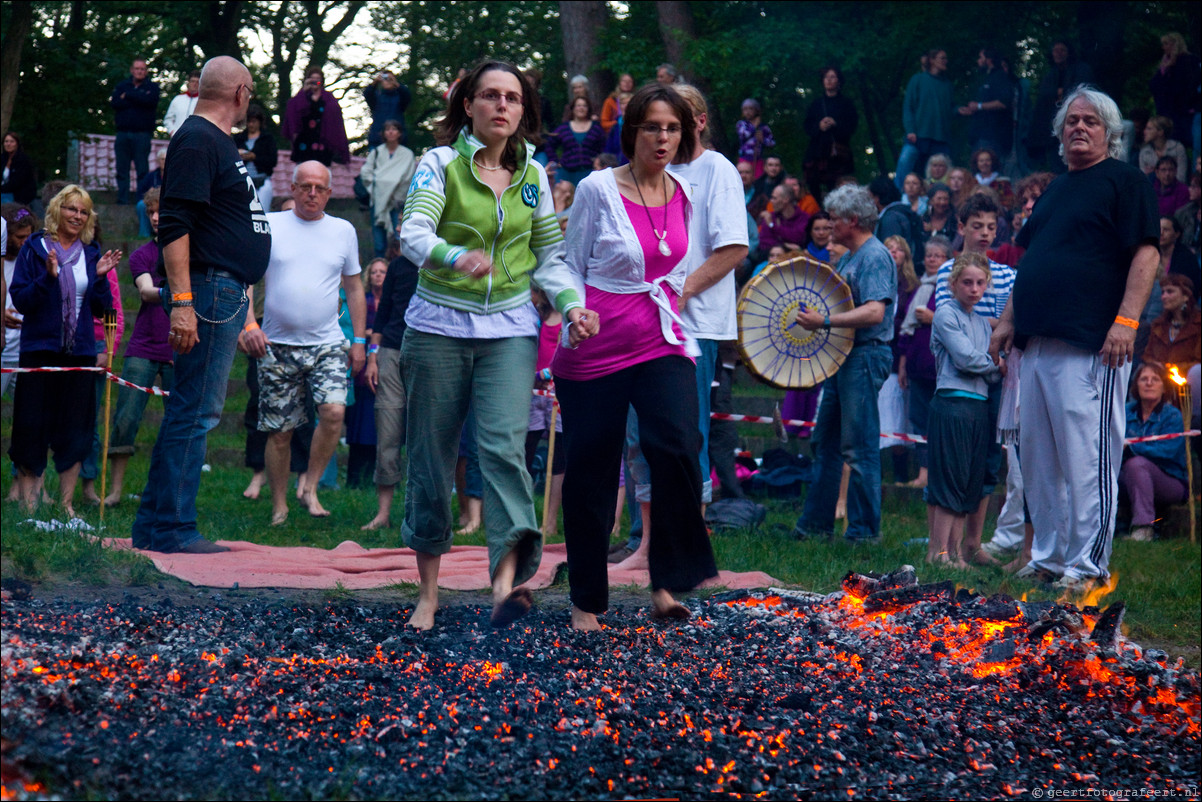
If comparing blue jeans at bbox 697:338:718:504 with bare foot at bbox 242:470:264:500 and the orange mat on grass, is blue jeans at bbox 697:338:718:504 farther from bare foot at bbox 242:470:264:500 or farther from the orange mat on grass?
bare foot at bbox 242:470:264:500

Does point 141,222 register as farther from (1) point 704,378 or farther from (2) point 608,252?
(2) point 608,252

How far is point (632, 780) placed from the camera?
360cm

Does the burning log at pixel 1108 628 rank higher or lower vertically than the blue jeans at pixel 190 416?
lower

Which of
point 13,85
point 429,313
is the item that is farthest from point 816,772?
point 13,85

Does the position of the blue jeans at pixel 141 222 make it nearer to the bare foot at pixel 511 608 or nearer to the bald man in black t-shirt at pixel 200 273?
the bald man in black t-shirt at pixel 200 273

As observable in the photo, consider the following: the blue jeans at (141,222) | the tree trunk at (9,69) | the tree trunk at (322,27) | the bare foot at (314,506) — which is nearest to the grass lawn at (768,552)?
the bare foot at (314,506)

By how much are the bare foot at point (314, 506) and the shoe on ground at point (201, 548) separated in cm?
222

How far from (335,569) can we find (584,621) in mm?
2119

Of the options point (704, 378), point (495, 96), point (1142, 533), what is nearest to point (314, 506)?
point (704, 378)

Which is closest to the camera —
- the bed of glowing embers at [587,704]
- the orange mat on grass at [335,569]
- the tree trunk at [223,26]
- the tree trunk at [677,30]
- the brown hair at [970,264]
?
the bed of glowing embers at [587,704]

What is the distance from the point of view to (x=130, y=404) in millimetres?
9359

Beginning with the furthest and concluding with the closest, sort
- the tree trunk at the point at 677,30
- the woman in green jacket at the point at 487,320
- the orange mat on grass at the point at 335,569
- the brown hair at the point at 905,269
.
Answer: the tree trunk at the point at 677,30 → the brown hair at the point at 905,269 → the orange mat on grass at the point at 335,569 → the woman in green jacket at the point at 487,320

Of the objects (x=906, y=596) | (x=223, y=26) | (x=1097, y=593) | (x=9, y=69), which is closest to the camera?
(x=906, y=596)

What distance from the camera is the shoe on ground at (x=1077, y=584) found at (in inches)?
255
